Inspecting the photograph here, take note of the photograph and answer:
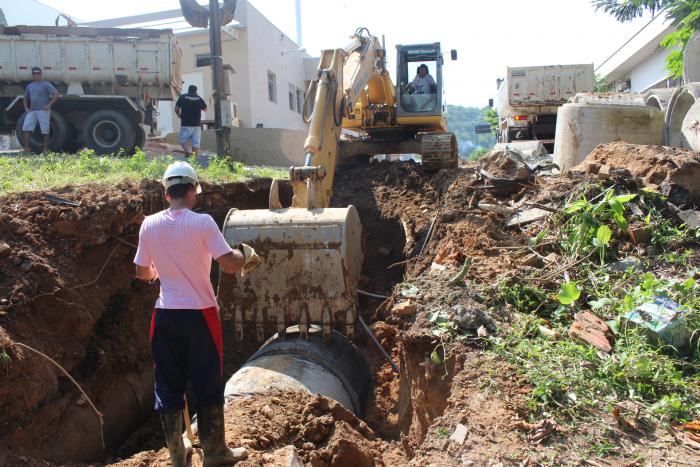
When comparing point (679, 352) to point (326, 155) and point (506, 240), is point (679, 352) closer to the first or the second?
point (506, 240)

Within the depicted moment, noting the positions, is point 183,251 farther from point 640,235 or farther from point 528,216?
point 528,216

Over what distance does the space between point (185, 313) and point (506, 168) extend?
5314 millimetres

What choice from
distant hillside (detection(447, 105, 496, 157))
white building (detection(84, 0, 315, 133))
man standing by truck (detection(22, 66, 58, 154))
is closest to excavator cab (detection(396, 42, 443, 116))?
man standing by truck (detection(22, 66, 58, 154))

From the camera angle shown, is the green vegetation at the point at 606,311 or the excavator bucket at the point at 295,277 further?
the excavator bucket at the point at 295,277

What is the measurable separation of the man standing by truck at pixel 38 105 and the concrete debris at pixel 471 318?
30.2 ft

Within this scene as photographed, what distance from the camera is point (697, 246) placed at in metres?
4.98

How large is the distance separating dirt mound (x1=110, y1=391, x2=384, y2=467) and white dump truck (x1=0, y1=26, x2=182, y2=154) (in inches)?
335

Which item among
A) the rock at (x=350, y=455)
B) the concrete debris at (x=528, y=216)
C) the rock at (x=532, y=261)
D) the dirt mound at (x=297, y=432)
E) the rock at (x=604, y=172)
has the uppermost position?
the rock at (x=604, y=172)

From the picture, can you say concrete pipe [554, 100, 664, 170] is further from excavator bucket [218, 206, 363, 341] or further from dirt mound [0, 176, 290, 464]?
dirt mound [0, 176, 290, 464]

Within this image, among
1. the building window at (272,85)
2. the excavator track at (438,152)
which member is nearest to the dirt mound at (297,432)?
the excavator track at (438,152)

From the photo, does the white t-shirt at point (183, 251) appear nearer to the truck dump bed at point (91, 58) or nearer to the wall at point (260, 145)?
the truck dump bed at point (91, 58)

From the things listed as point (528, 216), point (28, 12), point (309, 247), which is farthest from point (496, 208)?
point (28, 12)

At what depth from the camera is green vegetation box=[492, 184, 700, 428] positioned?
132 inches

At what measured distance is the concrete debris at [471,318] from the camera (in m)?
4.23
